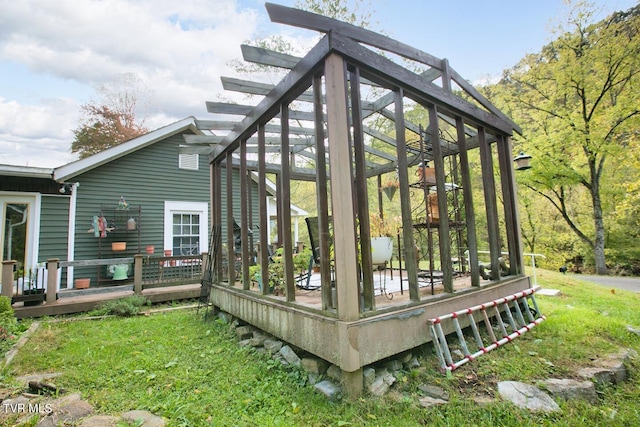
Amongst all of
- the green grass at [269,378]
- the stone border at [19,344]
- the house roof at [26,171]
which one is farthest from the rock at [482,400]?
the house roof at [26,171]

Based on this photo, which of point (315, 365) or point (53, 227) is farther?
point (53, 227)

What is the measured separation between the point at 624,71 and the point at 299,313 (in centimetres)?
1340

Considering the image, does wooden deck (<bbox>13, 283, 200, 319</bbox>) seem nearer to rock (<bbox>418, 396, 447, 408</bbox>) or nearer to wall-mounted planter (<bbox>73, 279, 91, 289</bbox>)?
wall-mounted planter (<bbox>73, 279, 91, 289</bbox>)

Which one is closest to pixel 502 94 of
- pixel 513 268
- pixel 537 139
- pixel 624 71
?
pixel 537 139

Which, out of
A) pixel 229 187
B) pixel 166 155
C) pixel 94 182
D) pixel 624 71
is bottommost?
pixel 229 187

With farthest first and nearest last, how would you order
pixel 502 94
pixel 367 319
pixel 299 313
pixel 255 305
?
pixel 502 94 → pixel 255 305 → pixel 299 313 → pixel 367 319

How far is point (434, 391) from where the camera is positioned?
7.50 feet

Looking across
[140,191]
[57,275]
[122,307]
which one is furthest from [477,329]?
[140,191]

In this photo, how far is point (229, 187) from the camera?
4.54 m

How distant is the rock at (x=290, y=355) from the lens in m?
2.81

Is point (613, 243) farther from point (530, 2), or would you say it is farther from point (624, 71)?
point (530, 2)

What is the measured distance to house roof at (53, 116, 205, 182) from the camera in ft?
21.8

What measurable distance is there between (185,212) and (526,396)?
829 cm
